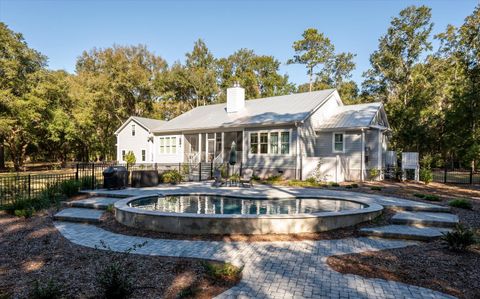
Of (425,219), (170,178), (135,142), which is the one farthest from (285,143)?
(135,142)

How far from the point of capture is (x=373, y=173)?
18.0 m

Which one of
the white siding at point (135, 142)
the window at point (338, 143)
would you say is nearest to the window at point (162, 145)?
the white siding at point (135, 142)

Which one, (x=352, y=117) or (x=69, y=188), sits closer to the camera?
(x=69, y=188)

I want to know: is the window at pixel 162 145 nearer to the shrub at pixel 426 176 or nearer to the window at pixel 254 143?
the window at pixel 254 143

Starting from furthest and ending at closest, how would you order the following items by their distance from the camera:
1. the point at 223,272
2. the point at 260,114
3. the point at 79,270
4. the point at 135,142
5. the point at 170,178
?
the point at 135,142, the point at 260,114, the point at 170,178, the point at 79,270, the point at 223,272

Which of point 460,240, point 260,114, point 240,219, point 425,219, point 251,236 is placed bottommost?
point 251,236

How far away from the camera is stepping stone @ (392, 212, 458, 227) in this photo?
753cm

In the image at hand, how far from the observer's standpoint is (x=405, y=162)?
60.1 ft

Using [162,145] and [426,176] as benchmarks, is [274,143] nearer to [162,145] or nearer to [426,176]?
[426,176]

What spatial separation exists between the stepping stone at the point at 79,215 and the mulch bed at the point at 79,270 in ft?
4.72

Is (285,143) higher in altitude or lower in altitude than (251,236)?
higher

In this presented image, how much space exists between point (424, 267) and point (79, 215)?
877 centimetres

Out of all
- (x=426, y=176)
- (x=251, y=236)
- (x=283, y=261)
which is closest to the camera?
(x=283, y=261)

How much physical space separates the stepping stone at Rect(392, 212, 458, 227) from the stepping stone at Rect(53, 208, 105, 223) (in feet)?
27.7
